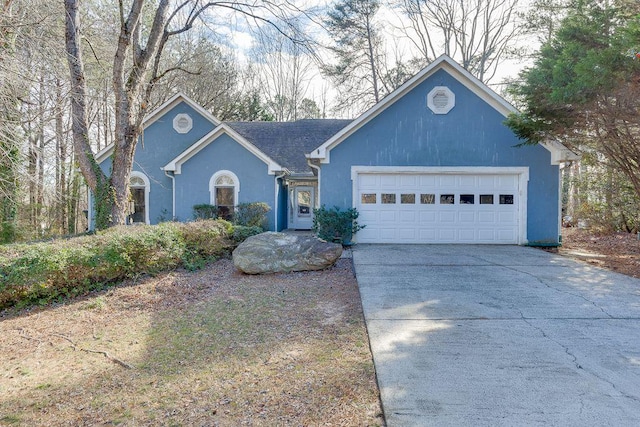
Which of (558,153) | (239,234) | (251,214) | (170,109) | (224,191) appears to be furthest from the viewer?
(170,109)

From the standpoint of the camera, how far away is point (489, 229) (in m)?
11.9

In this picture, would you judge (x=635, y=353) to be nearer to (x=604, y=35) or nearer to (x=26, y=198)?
(x=604, y=35)

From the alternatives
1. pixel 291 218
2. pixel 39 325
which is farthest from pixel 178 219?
pixel 39 325

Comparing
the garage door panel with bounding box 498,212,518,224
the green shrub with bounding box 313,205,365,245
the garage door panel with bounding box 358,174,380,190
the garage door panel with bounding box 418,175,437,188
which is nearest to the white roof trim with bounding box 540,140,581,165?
the garage door panel with bounding box 498,212,518,224

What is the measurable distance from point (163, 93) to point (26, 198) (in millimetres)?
10499

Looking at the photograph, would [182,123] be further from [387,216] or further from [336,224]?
[387,216]

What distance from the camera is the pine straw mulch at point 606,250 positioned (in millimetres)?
9047

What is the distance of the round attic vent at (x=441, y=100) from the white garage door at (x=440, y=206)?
6.34 feet

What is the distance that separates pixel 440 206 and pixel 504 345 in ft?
26.4

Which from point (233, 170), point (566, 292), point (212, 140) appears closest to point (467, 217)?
point (566, 292)

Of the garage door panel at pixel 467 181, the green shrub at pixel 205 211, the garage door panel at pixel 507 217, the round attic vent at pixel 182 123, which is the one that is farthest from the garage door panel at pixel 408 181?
the round attic vent at pixel 182 123

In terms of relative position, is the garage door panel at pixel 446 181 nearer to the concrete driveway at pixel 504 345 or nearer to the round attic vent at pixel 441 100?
the round attic vent at pixel 441 100

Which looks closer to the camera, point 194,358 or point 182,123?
point 194,358

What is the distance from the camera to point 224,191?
14469 millimetres
